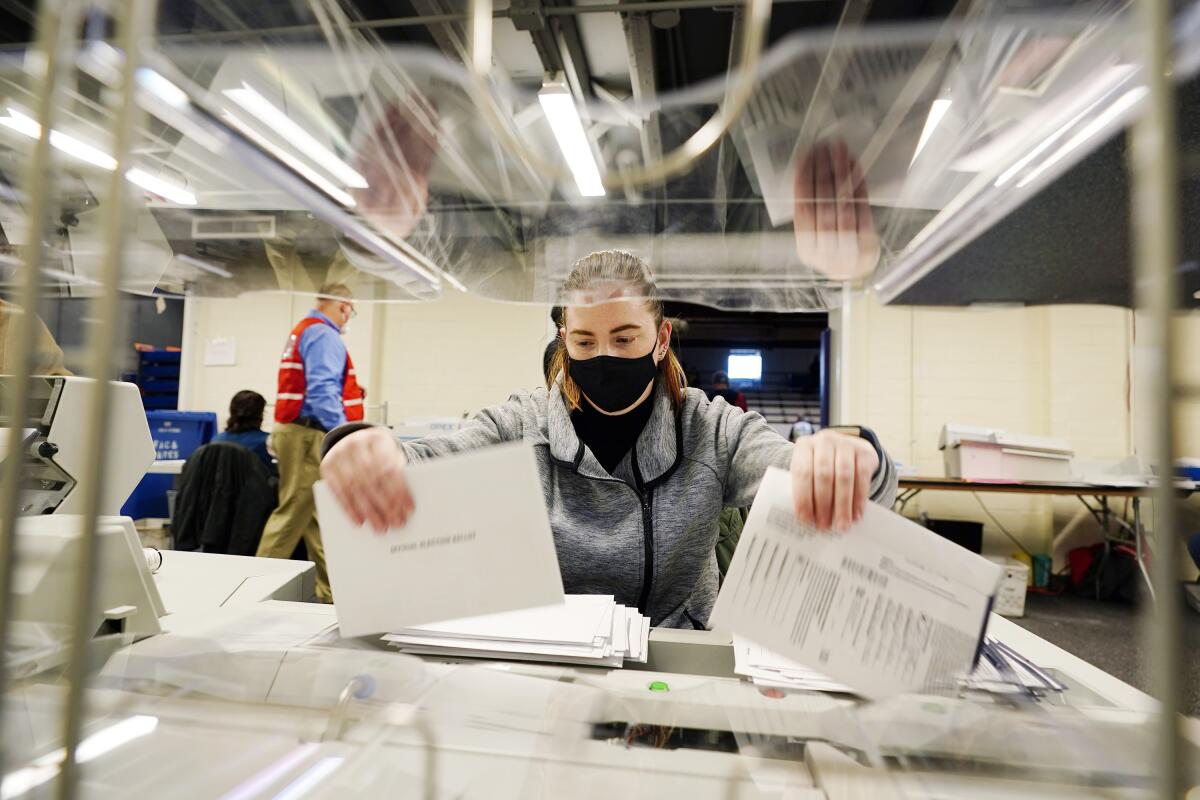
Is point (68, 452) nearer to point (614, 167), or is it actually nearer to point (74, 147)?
point (74, 147)

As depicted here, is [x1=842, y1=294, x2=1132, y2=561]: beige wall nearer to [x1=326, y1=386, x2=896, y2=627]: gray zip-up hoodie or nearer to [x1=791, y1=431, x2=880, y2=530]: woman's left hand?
[x1=326, y1=386, x2=896, y2=627]: gray zip-up hoodie

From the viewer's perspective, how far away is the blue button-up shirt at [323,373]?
1.15m

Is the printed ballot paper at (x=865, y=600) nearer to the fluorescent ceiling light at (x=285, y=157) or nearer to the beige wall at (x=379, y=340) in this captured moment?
the beige wall at (x=379, y=340)

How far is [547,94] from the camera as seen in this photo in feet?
2.38

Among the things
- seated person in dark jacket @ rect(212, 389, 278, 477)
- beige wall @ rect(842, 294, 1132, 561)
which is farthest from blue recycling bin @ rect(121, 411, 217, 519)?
beige wall @ rect(842, 294, 1132, 561)

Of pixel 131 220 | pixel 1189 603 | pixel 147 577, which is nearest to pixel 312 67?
pixel 131 220

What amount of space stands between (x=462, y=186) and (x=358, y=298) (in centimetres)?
22

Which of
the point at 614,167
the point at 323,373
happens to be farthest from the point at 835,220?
the point at 323,373

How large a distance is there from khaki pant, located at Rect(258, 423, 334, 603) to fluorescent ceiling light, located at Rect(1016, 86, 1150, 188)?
1.51 metres

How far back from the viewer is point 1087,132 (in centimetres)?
57

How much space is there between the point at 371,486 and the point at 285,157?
0.50 metres

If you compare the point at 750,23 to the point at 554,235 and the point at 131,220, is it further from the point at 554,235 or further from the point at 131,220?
the point at 131,220

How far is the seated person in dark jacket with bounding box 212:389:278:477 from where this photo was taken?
2109 mm

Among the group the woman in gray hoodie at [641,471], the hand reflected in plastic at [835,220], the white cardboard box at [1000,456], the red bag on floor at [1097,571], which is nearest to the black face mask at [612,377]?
the woman in gray hoodie at [641,471]
